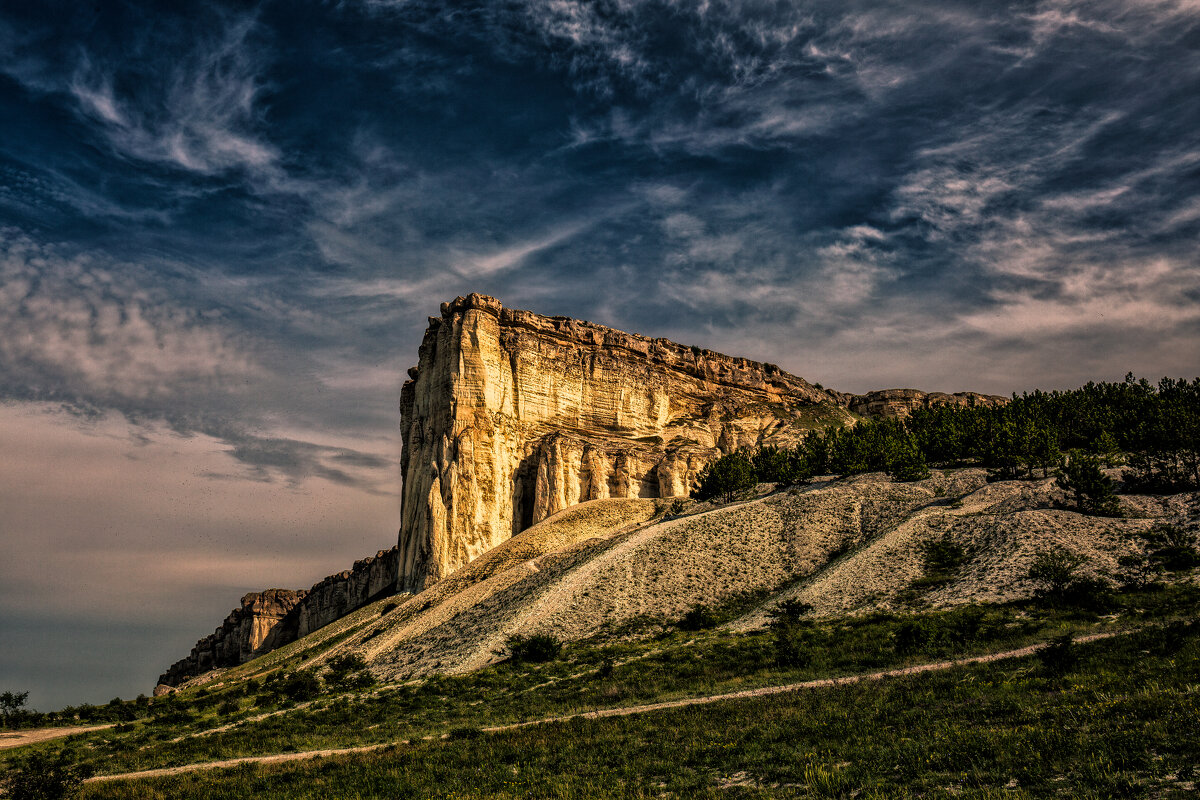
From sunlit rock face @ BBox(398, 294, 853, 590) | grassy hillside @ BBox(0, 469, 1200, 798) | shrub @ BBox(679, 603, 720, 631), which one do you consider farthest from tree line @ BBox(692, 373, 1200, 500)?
shrub @ BBox(679, 603, 720, 631)

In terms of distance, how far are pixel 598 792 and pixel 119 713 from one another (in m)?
53.0

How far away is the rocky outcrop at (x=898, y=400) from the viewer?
163 m

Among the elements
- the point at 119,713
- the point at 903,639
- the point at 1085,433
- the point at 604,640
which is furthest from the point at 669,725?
the point at 1085,433

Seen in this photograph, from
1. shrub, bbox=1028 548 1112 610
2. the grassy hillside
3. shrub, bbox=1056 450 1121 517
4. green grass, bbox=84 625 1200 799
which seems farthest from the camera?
shrub, bbox=1056 450 1121 517

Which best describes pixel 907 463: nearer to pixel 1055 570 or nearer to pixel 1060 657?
pixel 1055 570

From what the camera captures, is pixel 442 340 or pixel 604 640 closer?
pixel 604 640

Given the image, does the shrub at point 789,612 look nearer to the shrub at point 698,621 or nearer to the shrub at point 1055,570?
the shrub at point 698,621

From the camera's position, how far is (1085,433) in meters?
87.2

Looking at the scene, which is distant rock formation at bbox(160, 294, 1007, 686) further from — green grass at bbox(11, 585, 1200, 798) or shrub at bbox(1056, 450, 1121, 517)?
shrub at bbox(1056, 450, 1121, 517)

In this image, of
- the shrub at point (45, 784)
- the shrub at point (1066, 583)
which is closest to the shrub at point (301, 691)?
the shrub at point (45, 784)

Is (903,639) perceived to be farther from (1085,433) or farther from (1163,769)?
(1085,433)

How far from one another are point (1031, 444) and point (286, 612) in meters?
127

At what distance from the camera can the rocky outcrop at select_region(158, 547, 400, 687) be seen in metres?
129

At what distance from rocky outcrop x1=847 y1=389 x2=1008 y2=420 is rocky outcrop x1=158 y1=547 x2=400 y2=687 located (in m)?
105
